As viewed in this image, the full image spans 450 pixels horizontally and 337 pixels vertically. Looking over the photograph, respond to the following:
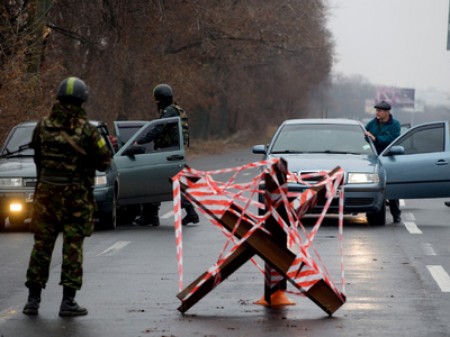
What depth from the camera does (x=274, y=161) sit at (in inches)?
378

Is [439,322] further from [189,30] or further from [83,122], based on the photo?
[189,30]

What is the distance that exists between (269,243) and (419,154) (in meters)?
9.80

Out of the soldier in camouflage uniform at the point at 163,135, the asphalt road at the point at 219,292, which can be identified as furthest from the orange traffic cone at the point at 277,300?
the soldier in camouflage uniform at the point at 163,135

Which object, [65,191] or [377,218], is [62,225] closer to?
[65,191]

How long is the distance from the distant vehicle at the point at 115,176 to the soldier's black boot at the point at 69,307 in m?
7.64

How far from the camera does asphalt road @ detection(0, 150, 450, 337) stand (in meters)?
8.80

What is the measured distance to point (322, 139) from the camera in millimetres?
18922

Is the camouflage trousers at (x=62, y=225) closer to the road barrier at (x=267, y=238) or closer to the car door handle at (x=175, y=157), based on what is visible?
the road barrier at (x=267, y=238)

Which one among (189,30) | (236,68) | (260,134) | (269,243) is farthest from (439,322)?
(260,134)

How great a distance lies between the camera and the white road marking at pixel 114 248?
1431 centimetres

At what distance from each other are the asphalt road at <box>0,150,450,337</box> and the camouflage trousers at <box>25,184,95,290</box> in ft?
1.01

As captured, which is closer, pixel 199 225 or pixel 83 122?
pixel 83 122

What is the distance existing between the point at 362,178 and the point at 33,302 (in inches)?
352

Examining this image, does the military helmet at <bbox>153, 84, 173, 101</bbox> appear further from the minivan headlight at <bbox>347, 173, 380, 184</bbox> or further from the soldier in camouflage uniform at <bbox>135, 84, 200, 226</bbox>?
the minivan headlight at <bbox>347, 173, 380, 184</bbox>
